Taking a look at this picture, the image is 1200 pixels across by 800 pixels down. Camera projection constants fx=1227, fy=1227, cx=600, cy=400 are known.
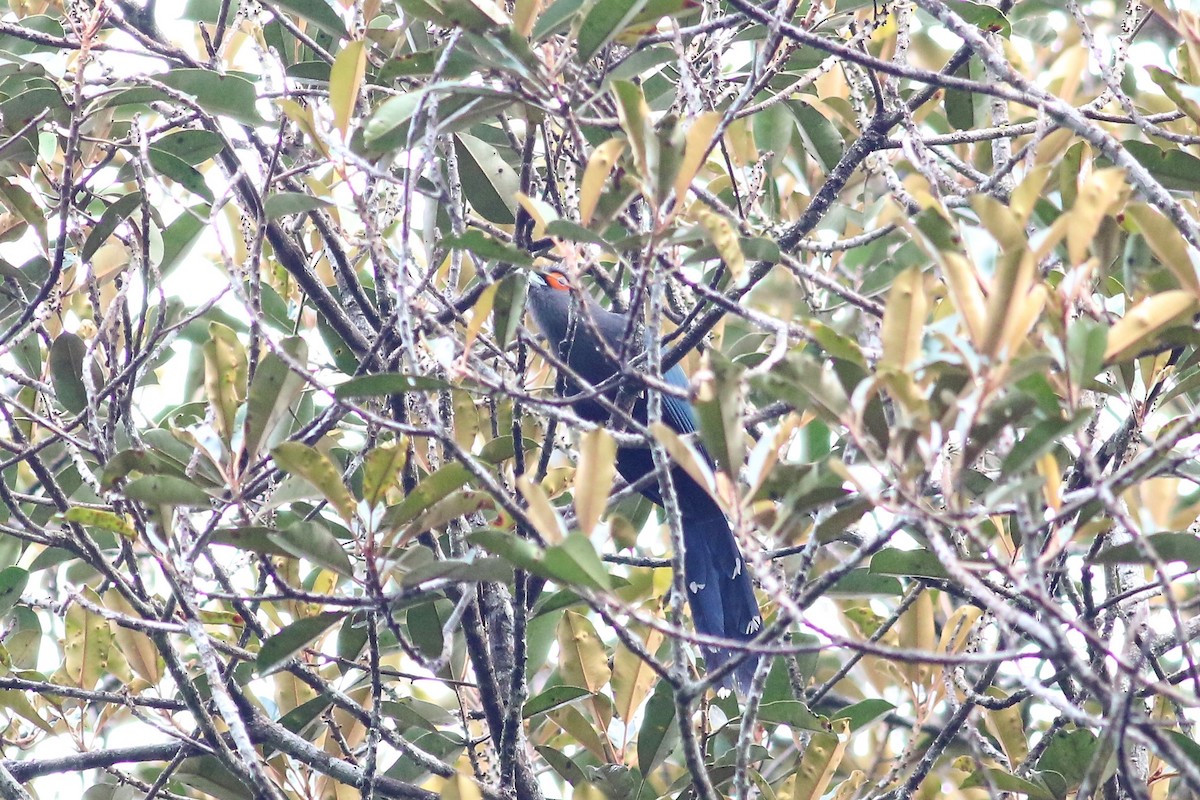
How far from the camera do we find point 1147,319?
1658 millimetres

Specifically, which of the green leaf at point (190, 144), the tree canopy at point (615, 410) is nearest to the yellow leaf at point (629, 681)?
the tree canopy at point (615, 410)

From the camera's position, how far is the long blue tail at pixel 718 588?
3.64m

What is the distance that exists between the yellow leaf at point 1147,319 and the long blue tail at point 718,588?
1988 millimetres

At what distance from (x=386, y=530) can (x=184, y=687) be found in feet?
2.29

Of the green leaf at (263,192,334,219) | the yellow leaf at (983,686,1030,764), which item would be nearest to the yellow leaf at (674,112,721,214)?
the green leaf at (263,192,334,219)

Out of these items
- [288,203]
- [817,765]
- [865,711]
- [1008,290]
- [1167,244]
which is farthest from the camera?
[865,711]

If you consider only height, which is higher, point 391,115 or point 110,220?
point 110,220

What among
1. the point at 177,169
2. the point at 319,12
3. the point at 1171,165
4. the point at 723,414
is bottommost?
the point at 723,414

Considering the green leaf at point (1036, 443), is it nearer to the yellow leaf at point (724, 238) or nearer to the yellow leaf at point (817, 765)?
the yellow leaf at point (724, 238)

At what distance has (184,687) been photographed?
2461 mm

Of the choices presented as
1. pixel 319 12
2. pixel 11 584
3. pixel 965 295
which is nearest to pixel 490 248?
pixel 965 295

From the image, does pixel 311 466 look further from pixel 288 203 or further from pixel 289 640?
pixel 288 203

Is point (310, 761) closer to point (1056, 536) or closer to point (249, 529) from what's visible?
point (249, 529)

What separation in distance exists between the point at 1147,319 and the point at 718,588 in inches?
94.8
